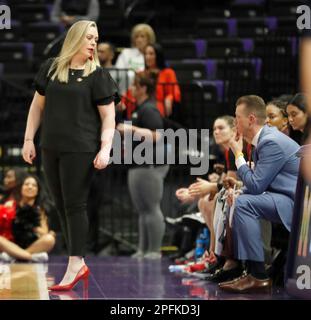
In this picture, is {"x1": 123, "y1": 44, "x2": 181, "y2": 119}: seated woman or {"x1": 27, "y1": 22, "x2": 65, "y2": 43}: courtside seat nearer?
{"x1": 123, "y1": 44, "x2": 181, "y2": 119}: seated woman

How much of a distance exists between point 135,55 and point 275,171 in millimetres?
3563

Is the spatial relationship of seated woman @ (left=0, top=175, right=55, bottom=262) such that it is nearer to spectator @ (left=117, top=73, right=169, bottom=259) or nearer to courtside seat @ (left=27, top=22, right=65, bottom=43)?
spectator @ (left=117, top=73, right=169, bottom=259)

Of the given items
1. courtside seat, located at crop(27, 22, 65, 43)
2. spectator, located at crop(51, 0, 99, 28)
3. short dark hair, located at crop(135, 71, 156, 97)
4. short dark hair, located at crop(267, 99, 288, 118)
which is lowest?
short dark hair, located at crop(267, 99, 288, 118)

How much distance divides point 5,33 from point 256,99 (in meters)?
6.67

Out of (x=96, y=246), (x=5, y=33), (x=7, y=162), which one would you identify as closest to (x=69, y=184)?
(x=96, y=246)

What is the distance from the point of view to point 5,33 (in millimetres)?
12055

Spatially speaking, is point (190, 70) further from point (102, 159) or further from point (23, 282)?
point (102, 159)

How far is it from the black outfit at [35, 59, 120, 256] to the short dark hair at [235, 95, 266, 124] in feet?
2.57

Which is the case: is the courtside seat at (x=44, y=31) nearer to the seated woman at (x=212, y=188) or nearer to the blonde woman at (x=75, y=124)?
the seated woman at (x=212, y=188)

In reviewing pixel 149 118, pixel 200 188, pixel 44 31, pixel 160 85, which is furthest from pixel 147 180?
pixel 44 31

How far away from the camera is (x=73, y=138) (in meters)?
5.81

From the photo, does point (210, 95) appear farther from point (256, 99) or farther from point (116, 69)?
point (256, 99)

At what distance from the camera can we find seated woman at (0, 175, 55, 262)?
26.6 ft

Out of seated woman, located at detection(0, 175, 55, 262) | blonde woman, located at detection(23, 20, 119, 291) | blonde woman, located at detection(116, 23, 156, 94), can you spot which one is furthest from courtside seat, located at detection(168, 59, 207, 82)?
blonde woman, located at detection(23, 20, 119, 291)
